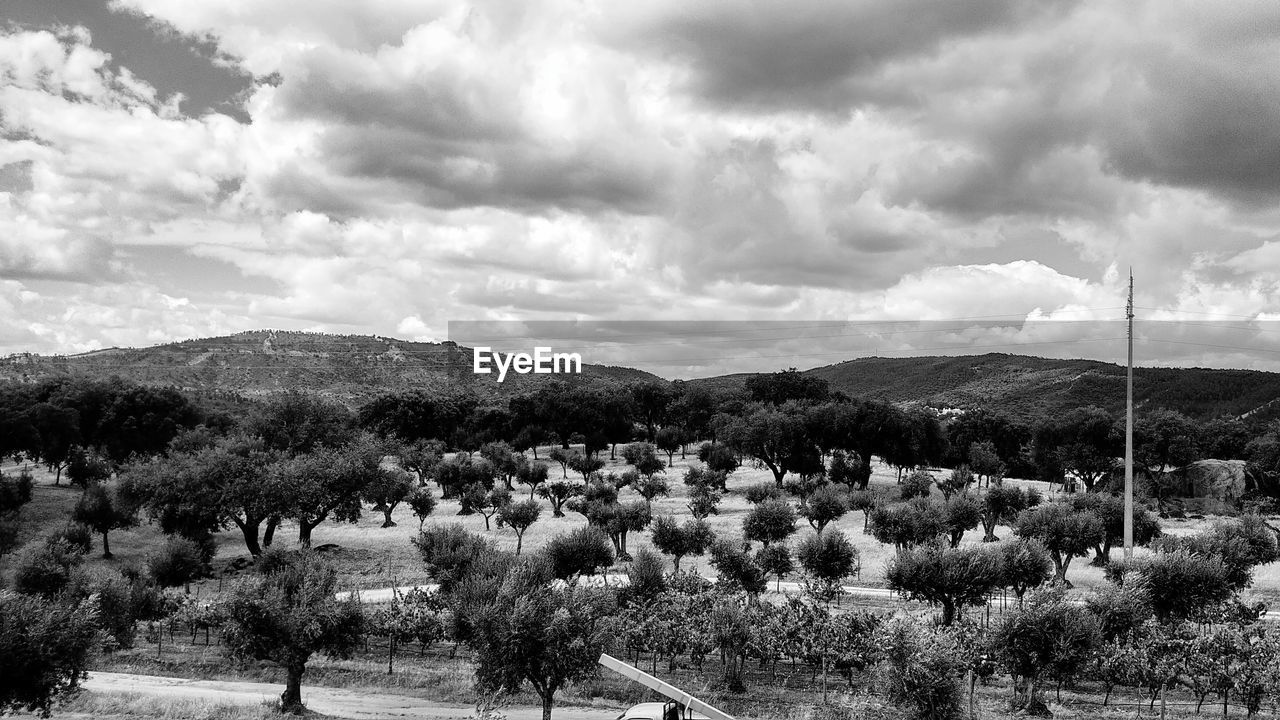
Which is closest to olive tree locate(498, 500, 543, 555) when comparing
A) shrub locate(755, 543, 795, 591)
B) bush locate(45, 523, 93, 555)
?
shrub locate(755, 543, 795, 591)

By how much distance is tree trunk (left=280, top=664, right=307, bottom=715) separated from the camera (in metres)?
27.8

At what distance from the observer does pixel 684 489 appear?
9344 cm

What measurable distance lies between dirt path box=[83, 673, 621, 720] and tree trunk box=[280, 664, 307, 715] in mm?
956

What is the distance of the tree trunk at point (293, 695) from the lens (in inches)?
1096

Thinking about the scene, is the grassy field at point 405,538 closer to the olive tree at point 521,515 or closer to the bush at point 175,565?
the olive tree at point 521,515

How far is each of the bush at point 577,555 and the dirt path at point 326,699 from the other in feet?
51.5

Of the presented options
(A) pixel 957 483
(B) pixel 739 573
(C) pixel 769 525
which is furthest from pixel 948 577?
(A) pixel 957 483

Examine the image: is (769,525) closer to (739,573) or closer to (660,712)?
(739,573)

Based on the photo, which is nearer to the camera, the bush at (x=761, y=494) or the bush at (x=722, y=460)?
the bush at (x=761, y=494)

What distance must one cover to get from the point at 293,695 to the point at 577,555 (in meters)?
20.5

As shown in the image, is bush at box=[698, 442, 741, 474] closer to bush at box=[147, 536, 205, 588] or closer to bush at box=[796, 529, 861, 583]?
bush at box=[796, 529, 861, 583]

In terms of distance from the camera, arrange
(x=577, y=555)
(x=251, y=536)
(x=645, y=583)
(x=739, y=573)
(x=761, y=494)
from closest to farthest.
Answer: (x=645, y=583)
(x=739, y=573)
(x=577, y=555)
(x=251, y=536)
(x=761, y=494)

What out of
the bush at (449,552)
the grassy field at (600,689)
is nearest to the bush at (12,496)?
the grassy field at (600,689)

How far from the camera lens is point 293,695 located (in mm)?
28203
